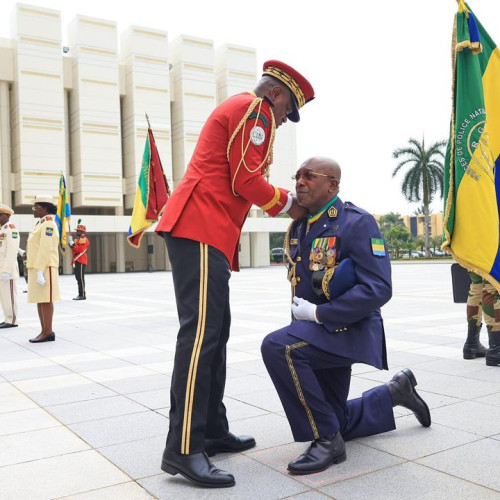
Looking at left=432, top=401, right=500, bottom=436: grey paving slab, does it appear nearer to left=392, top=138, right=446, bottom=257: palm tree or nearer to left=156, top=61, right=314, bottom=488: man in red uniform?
left=156, top=61, right=314, bottom=488: man in red uniform

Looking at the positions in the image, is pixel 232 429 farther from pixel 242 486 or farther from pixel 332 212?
pixel 332 212

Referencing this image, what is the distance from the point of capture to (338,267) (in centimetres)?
287

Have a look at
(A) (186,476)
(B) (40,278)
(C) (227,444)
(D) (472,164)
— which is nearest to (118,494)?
(A) (186,476)

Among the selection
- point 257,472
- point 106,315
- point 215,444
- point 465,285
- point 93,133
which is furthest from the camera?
point 93,133

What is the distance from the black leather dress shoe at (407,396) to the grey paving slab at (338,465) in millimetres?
341

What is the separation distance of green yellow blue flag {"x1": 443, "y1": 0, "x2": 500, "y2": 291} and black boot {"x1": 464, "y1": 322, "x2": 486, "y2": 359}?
2.42 meters

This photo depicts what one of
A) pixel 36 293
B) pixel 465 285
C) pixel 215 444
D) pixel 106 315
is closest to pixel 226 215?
pixel 215 444

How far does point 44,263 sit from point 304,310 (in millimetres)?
5259

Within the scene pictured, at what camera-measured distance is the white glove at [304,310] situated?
2.83 m

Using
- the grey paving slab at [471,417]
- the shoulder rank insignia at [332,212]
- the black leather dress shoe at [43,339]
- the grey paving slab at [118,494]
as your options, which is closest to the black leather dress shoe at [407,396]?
the grey paving slab at [471,417]

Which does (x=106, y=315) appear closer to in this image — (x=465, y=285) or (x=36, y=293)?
(x=36, y=293)

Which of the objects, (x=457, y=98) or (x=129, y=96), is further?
(x=129, y=96)

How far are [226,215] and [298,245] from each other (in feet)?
1.50

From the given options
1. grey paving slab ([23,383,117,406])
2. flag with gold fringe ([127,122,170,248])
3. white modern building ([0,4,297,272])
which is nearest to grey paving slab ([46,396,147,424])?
grey paving slab ([23,383,117,406])
